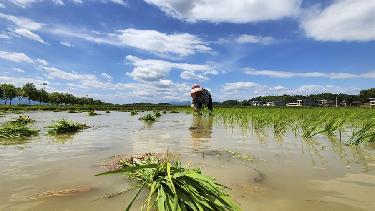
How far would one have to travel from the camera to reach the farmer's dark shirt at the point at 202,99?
27656 millimetres

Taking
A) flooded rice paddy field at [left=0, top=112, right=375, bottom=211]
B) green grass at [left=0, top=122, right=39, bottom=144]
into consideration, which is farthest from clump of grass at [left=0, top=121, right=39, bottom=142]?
flooded rice paddy field at [left=0, top=112, right=375, bottom=211]

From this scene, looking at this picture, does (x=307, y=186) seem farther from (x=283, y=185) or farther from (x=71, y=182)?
(x=71, y=182)

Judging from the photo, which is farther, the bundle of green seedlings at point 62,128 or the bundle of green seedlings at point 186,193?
the bundle of green seedlings at point 62,128

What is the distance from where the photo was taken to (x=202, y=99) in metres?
28.0

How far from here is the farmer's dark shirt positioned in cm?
2766

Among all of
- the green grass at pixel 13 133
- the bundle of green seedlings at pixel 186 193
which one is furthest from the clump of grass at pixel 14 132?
the bundle of green seedlings at pixel 186 193

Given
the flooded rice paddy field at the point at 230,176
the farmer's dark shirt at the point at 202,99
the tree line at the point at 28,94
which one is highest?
the tree line at the point at 28,94

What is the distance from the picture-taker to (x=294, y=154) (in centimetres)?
727

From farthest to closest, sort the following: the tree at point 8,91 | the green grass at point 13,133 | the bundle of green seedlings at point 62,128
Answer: the tree at point 8,91 → the bundle of green seedlings at point 62,128 → the green grass at point 13,133

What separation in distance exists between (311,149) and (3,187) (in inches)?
261

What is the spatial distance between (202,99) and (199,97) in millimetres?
517

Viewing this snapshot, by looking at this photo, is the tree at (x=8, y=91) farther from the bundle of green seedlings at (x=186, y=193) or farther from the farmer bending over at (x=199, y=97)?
the bundle of green seedlings at (x=186, y=193)

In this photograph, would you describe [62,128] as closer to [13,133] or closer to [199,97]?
[13,133]

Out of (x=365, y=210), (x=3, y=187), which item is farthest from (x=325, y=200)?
(x=3, y=187)
